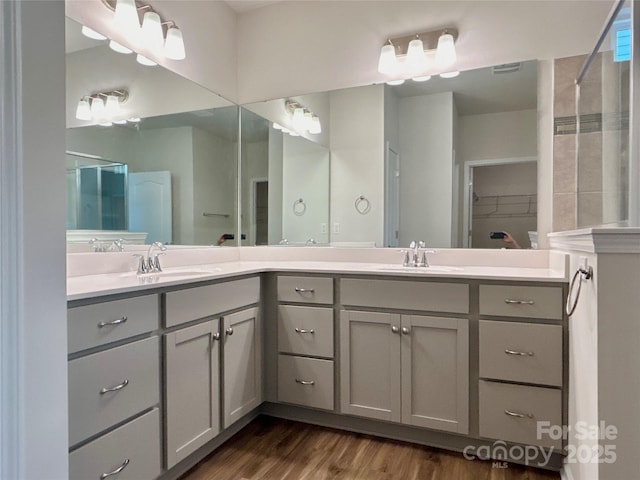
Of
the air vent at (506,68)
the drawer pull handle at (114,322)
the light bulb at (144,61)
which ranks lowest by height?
the drawer pull handle at (114,322)

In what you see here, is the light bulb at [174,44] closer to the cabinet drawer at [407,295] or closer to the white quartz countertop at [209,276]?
the white quartz countertop at [209,276]

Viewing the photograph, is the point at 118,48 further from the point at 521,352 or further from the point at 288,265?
the point at 521,352

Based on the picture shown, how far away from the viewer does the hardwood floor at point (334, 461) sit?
162 centimetres

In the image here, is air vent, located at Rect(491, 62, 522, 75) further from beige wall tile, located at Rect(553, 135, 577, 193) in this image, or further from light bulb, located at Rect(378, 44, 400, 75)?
light bulb, located at Rect(378, 44, 400, 75)

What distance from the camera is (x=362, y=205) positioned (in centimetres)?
250

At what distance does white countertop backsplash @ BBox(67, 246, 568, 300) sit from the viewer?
5.00 feet

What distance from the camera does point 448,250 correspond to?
226 cm

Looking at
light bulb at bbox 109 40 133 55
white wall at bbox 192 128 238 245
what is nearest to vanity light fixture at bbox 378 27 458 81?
white wall at bbox 192 128 238 245

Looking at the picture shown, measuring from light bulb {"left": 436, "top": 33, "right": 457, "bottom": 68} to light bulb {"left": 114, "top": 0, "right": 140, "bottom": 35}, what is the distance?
1.66 m

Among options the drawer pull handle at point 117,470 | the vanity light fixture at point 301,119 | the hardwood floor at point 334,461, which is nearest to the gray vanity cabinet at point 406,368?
the hardwood floor at point 334,461

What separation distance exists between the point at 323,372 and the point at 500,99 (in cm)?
177

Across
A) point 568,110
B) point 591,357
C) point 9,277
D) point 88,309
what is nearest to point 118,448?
point 88,309

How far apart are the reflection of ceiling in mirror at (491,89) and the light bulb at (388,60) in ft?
0.69

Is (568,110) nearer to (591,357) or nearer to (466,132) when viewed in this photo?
(466,132)
